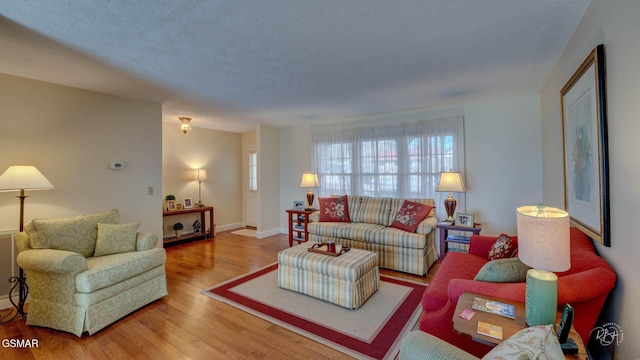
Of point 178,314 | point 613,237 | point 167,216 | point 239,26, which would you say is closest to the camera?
point 613,237

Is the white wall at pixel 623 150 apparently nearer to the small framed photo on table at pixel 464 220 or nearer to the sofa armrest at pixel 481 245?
the sofa armrest at pixel 481 245

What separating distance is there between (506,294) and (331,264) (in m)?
1.51

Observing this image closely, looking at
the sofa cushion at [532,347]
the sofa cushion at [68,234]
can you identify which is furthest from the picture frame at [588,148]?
the sofa cushion at [68,234]

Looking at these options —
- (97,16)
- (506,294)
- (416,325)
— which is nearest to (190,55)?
(97,16)

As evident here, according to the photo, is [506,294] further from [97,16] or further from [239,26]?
[97,16]

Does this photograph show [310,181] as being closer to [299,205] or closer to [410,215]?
[299,205]

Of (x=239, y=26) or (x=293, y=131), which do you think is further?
(x=293, y=131)

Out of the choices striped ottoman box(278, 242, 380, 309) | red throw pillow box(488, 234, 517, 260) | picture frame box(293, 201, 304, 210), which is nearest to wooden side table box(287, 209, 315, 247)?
picture frame box(293, 201, 304, 210)

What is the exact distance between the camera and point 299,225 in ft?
16.9

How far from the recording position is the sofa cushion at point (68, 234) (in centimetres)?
253

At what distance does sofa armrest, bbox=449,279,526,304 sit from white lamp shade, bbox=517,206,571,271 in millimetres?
325

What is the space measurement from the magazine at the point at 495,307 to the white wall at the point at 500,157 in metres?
2.94

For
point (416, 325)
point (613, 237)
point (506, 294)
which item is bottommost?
point (416, 325)

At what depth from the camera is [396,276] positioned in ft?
11.4
